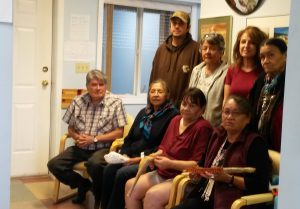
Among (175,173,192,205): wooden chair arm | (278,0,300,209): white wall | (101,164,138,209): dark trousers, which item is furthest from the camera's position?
(101,164,138,209): dark trousers

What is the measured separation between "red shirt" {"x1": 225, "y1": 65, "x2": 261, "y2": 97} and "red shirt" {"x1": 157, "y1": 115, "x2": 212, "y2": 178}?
0.29 m

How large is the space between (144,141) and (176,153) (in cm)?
49

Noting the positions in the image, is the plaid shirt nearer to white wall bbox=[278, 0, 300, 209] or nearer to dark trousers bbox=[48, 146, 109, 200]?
dark trousers bbox=[48, 146, 109, 200]

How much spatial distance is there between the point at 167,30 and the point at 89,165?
2545 millimetres

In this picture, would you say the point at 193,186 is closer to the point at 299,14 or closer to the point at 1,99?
the point at 1,99

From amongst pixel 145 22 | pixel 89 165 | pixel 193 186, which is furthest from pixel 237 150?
pixel 145 22

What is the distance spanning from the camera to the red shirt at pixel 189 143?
2.78 m

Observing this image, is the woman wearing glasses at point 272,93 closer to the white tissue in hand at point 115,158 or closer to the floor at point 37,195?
the white tissue in hand at point 115,158

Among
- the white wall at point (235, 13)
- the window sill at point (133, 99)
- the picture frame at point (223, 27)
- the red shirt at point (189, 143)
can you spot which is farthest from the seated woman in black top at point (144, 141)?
the window sill at point (133, 99)

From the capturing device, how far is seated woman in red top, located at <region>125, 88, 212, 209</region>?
2.75m

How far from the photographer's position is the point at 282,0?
2.82 m

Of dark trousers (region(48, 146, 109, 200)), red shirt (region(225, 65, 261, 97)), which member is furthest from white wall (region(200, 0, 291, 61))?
dark trousers (region(48, 146, 109, 200))

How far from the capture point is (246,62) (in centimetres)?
278

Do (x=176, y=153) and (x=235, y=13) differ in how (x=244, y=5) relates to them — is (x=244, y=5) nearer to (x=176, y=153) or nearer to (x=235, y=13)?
(x=235, y=13)
